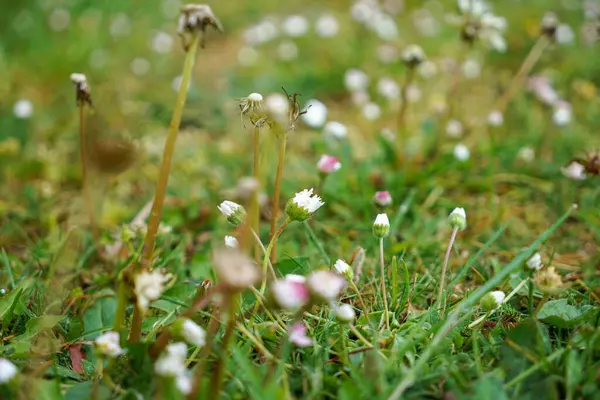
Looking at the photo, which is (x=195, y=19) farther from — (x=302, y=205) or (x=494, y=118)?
(x=494, y=118)

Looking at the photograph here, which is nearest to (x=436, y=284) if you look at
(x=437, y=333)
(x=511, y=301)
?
(x=511, y=301)

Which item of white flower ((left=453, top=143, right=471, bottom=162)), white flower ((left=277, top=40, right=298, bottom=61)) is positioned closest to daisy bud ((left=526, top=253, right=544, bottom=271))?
white flower ((left=453, top=143, right=471, bottom=162))

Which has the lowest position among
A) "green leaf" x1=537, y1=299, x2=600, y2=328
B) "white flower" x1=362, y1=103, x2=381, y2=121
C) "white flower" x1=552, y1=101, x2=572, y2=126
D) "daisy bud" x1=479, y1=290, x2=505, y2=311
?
"white flower" x1=362, y1=103, x2=381, y2=121

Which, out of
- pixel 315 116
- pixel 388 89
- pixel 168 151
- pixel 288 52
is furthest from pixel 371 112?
pixel 168 151

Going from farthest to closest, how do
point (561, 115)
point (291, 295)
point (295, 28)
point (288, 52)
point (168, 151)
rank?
point (295, 28) < point (288, 52) < point (561, 115) < point (168, 151) < point (291, 295)

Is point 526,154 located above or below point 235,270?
below

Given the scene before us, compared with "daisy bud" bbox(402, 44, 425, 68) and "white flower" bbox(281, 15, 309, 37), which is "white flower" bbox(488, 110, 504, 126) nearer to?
"daisy bud" bbox(402, 44, 425, 68)
